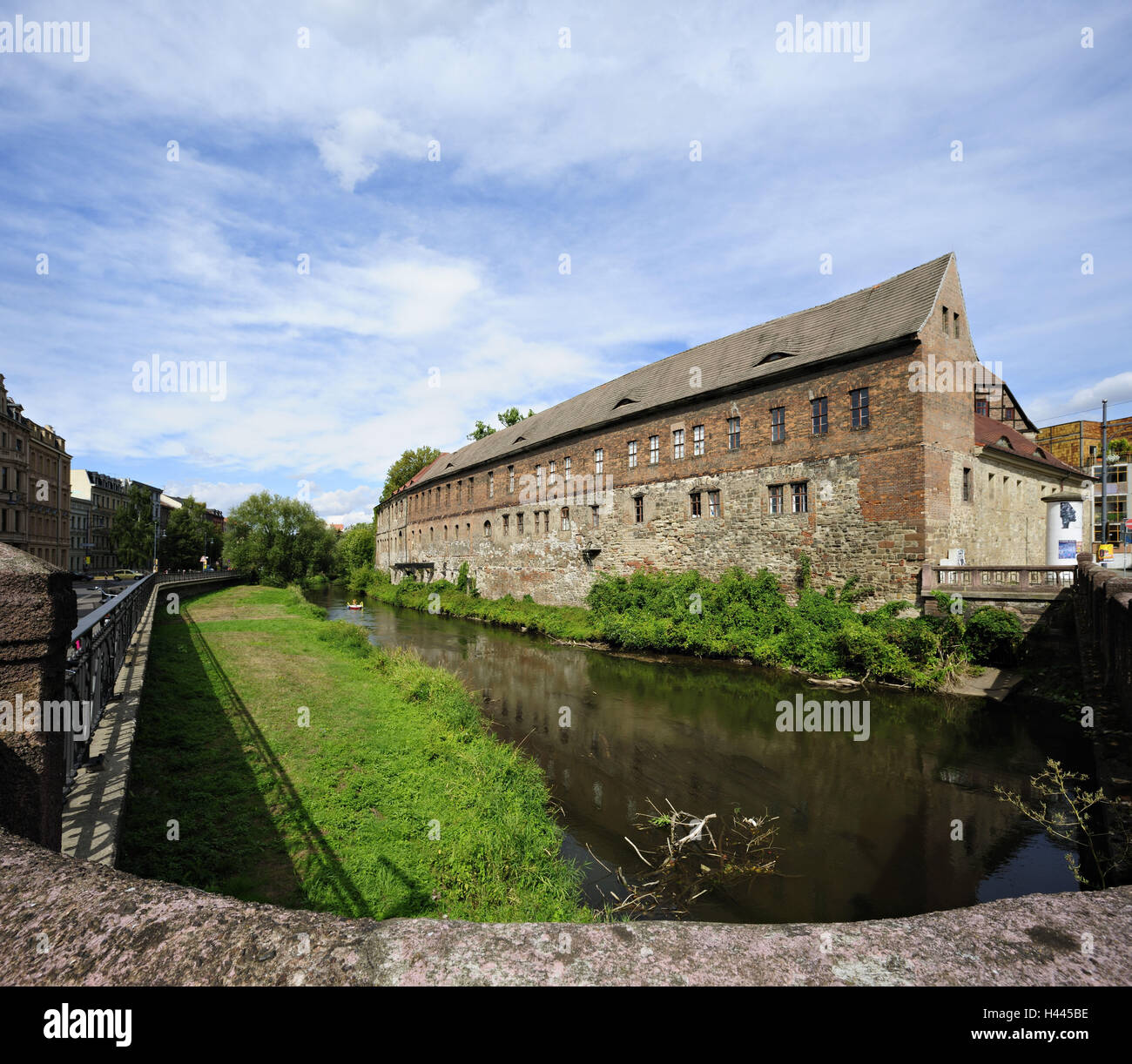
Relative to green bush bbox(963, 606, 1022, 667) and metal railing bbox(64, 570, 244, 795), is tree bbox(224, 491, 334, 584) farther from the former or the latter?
green bush bbox(963, 606, 1022, 667)

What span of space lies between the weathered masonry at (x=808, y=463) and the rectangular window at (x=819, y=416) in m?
0.06

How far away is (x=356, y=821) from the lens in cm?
636

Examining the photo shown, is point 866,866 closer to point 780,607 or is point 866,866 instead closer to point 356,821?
point 356,821

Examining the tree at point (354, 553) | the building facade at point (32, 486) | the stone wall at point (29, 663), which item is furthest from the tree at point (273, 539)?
the stone wall at point (29, 663)

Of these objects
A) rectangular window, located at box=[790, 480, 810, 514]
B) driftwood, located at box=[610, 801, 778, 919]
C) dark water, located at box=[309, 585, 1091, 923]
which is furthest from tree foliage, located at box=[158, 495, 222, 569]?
driftwood, located at box=[610, 801, 778, 919]

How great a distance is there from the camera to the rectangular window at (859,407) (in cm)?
1773

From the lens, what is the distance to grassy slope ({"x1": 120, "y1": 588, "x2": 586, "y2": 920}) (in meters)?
5.17

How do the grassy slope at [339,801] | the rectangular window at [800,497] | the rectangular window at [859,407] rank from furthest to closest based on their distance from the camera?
the rectangular window at [800,497], the rectangular window at [859,407], the grassy slope at [339,801]

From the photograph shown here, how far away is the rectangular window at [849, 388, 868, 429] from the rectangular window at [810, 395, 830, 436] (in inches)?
31.9

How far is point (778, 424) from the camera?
20141mm

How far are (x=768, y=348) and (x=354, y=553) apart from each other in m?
59.0

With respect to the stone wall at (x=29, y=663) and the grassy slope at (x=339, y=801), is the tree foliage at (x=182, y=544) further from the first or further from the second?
the stone wall at (x=29, y=663)
